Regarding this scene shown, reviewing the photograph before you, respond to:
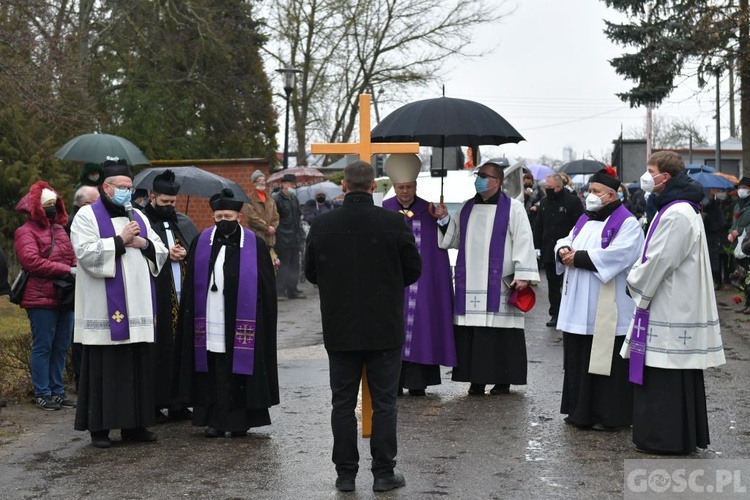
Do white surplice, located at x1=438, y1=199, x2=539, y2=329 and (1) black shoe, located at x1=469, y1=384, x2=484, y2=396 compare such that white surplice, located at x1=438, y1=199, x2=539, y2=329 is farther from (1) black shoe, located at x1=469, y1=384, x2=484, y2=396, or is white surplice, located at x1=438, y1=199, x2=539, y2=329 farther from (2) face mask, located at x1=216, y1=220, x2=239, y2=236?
(2) face mask, located at x1=216, y1=220, x2=239, y2=236

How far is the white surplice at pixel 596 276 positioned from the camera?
28.9ft

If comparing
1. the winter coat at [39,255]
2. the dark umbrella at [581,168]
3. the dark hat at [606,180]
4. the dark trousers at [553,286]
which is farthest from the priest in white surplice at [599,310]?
the dark umbrella at [581,168]

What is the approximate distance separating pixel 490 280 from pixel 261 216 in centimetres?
838

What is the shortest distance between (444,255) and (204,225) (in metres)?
12.7

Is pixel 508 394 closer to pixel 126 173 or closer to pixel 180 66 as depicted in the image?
pixel 126 173

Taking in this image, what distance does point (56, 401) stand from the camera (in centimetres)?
1010

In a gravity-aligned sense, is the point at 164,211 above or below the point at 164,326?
above

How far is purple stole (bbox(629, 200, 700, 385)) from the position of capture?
7.94 m

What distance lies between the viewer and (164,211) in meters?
9.45

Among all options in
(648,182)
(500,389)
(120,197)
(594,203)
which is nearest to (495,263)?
(500,389)

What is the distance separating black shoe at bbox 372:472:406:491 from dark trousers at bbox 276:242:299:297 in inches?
522

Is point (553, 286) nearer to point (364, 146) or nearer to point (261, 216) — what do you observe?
point (261, 216)

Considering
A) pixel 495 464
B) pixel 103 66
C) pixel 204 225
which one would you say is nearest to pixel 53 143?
pixel 204 225

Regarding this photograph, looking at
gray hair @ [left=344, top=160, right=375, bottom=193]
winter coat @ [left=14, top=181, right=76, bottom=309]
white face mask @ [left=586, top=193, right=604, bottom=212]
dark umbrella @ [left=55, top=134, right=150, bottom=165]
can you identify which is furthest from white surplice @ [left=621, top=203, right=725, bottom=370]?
dark umbrella @ [left=55, top=134, right=150, bottom=165]
